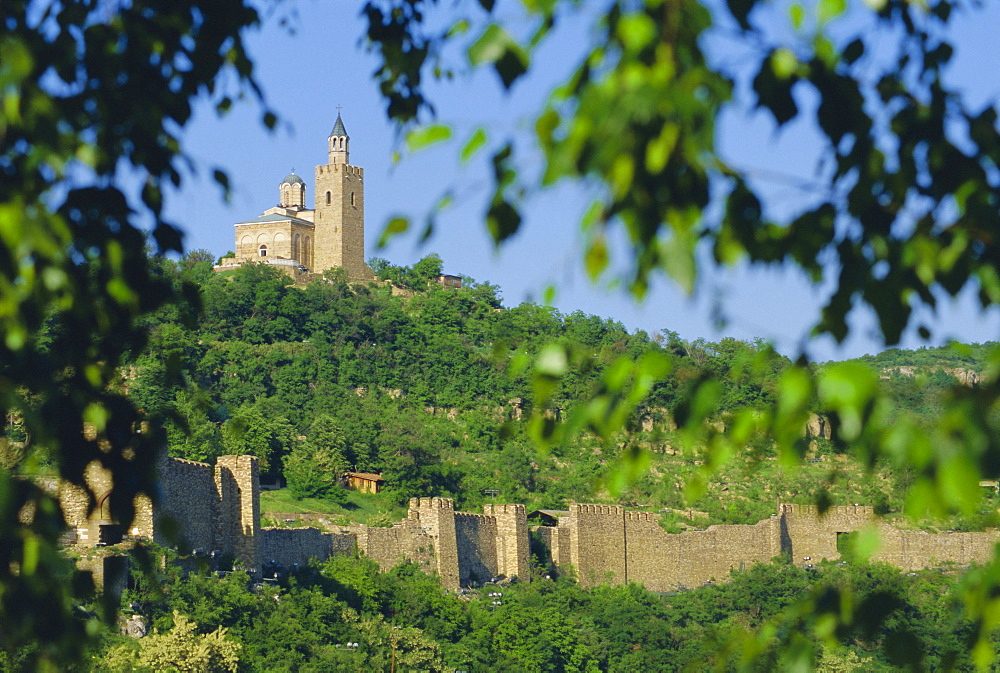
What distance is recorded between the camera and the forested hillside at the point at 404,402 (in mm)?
34812

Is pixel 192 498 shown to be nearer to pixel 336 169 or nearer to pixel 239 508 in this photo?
pixel 239 508

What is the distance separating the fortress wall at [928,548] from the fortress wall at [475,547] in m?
12.0

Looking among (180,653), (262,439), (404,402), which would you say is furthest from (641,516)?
(180,653)

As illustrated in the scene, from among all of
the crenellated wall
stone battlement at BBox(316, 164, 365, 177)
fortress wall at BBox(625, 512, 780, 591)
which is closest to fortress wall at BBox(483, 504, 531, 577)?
the crenellated wall

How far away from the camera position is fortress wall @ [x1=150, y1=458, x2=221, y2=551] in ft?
66.2

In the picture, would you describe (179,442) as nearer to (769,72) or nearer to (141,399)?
(141,399)

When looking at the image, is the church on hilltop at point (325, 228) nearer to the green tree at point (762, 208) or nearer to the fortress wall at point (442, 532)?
the fortress wall at point (442, 532)

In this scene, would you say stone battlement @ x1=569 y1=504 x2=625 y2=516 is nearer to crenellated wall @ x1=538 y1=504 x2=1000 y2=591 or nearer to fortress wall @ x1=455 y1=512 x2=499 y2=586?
crenellated wall @ x1=538 y1=504 x2=1000 y2=591

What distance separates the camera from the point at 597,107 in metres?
2.46

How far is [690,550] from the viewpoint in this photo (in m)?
36.2

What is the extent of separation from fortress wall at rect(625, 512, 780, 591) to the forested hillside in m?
0.88

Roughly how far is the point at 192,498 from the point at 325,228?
37.4 m

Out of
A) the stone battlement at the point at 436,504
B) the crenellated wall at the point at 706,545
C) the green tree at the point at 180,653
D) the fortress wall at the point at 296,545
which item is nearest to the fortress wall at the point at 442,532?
the stone battlement at the point at 436,504

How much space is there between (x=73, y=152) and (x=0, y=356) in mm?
602
